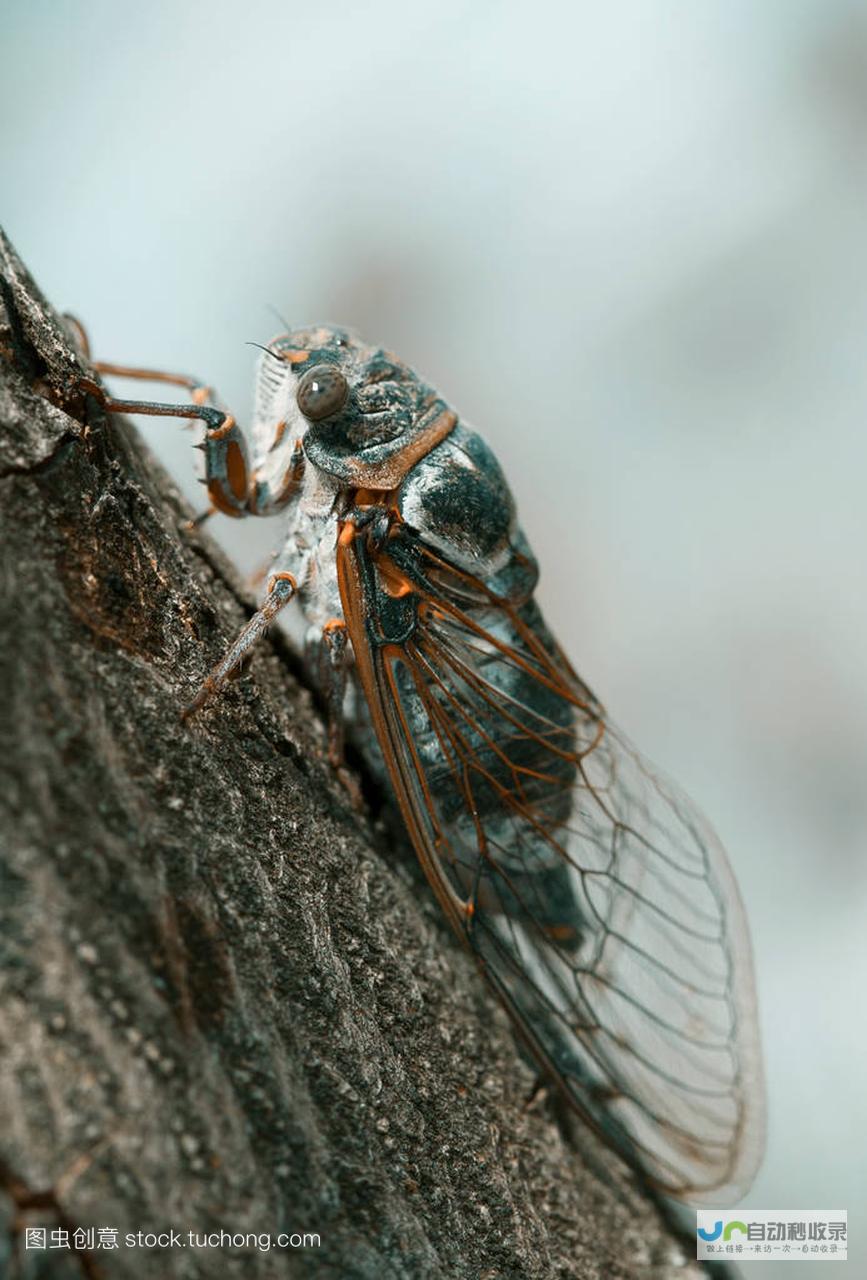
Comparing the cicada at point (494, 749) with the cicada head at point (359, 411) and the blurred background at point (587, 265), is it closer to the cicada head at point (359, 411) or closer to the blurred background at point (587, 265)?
the cicada head at point (359, 411)

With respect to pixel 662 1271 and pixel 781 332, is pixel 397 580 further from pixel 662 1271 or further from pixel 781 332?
pixel 781 332

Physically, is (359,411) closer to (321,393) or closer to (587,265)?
(321,393)

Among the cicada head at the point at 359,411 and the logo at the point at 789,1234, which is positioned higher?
the cicada head at the point at 359,411

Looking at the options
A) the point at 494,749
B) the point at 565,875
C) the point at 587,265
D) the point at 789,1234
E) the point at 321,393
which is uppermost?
the point at 587,265

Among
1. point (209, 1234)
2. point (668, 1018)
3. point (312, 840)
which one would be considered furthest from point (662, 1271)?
point (209, 1234)

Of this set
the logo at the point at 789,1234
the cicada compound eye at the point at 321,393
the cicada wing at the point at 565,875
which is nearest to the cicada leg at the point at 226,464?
the cicada compound eye at the point at 321,393

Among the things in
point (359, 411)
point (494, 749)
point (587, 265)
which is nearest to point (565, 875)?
point (494, 749)

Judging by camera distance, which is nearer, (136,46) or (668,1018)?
(668,1018)
